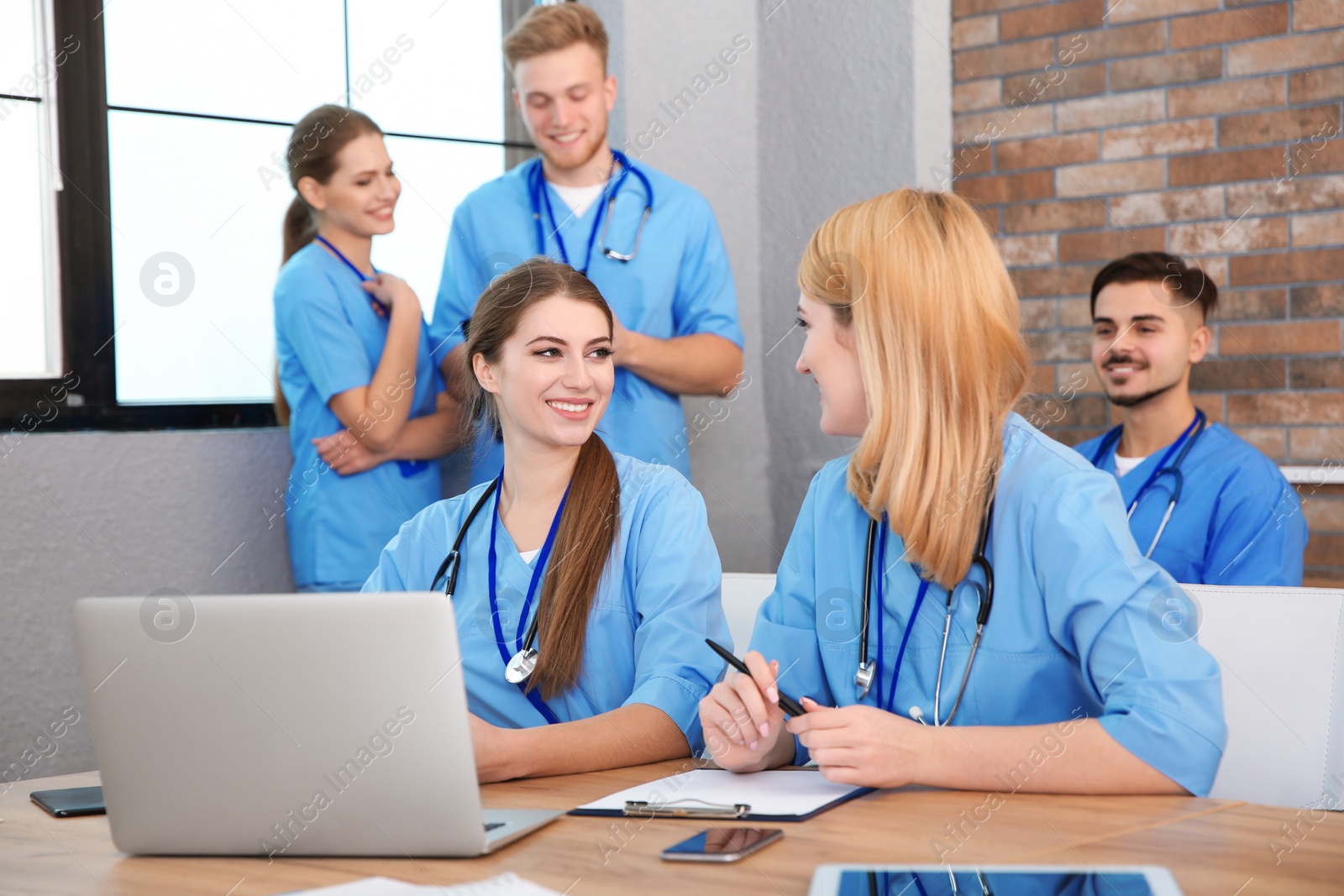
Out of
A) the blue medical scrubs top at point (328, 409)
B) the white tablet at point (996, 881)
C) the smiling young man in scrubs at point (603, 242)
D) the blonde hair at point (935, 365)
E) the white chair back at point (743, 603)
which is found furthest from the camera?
the smiling young man in scrubs at point (603, 242)

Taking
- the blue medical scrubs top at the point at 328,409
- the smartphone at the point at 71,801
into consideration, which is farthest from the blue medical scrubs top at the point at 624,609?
the blue medical scrubs top at the point at 328,409

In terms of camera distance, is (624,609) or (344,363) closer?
(624,609)

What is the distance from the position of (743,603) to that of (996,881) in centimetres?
92

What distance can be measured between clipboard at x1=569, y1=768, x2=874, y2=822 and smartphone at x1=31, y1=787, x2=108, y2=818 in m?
0.53

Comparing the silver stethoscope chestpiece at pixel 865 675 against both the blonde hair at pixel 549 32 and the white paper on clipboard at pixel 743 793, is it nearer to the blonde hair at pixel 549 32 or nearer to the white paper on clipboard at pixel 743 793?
the white paper on clipboard at pixel 743 793

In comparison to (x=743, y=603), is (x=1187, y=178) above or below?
above

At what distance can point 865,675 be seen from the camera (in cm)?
146

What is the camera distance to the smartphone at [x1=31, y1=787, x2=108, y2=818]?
4.36 ft

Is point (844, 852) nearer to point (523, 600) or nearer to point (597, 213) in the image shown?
point (523, 600)

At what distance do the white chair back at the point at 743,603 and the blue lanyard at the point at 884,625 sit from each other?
34 cm

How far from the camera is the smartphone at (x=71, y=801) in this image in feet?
4.36

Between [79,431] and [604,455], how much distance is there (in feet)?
4.16

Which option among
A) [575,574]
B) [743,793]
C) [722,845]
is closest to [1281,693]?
[743,793]

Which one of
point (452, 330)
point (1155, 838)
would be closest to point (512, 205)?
point (452, 330)
